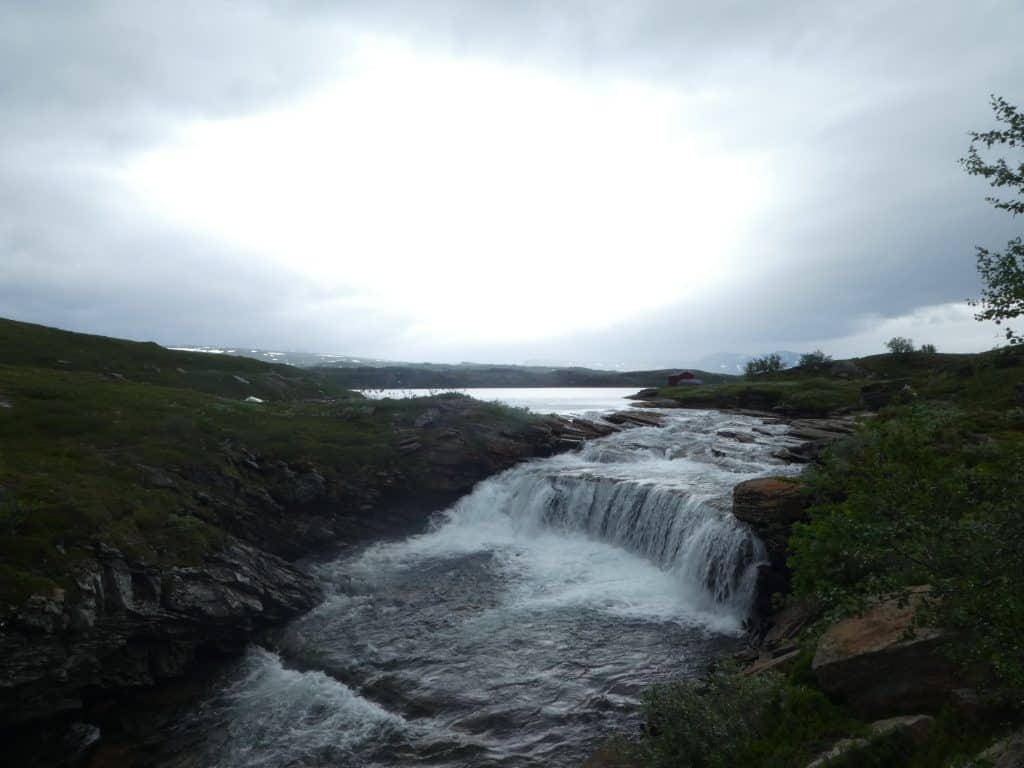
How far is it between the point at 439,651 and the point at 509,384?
17041 centimetres

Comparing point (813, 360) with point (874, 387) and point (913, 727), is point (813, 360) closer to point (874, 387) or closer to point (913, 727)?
point (874, 387)

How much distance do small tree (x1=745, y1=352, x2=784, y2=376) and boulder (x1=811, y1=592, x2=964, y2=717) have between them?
94546 mm

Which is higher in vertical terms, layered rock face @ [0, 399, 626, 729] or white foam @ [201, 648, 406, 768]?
layered rock face @ [0, 399, 626, 729]

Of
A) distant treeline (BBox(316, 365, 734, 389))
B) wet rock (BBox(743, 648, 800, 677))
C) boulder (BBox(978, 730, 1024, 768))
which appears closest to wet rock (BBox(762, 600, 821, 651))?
wet rock (BBox(743, 648, 800, 677))

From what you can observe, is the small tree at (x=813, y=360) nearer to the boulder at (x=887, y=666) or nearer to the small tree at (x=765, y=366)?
the small tree at (x=765, y=366)

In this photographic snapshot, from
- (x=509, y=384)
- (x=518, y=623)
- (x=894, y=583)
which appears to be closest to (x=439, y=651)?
(x=518, y=623)

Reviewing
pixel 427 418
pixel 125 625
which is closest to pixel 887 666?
pixel 125 625

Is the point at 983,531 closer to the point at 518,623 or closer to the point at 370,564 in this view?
the point at 518,623

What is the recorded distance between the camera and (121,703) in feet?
54.4

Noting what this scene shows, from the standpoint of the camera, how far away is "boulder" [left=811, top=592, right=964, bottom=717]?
941cm

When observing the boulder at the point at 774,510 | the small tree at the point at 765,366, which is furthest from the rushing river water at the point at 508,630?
the small tree at the point at 765,366

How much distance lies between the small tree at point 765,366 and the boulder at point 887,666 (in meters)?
94.5

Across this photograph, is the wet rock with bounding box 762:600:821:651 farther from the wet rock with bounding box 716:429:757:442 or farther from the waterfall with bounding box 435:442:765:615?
the wet rock with bounding box 716:429:757:442

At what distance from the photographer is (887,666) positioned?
9.95 metres
